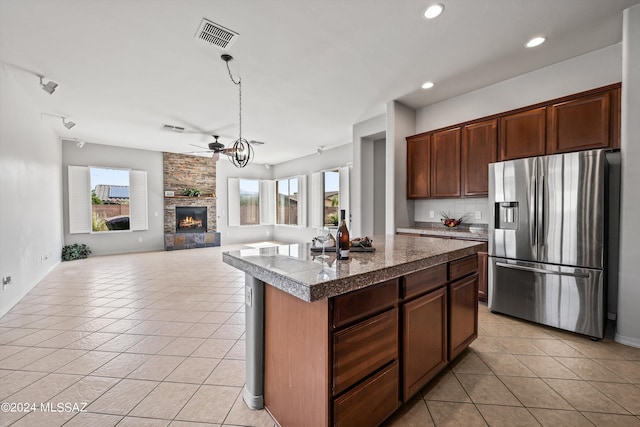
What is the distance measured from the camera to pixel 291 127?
5828 millimetres

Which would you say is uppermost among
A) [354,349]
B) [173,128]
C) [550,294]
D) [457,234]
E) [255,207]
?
[173,128]

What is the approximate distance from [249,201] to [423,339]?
29.4 ft

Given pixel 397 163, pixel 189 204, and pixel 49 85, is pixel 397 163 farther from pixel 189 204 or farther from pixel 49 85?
pixel 189 204

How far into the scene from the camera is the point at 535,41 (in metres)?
2.86

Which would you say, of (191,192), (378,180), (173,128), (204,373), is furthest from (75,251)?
(378,180)

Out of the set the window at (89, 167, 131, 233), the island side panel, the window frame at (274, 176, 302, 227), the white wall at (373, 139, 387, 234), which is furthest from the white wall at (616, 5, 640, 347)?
the window at (89, 167, 131, 233)

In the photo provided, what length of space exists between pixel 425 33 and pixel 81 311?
5.07m

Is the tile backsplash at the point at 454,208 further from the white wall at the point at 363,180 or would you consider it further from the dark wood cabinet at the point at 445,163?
the white wall at the point at 363,180

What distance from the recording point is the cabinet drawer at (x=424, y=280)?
1.62 metres

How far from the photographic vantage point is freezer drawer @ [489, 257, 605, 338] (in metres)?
2.59

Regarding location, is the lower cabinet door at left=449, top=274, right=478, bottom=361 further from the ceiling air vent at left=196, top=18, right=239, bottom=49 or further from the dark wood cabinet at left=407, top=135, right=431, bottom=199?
the ceiling air vent at left=196, top=18, right=239, bottom=49

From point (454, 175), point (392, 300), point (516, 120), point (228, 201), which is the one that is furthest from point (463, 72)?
point (228, 201)

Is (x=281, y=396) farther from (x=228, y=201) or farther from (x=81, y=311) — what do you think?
(x=228, y=201)

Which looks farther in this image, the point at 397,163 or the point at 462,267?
the point at 397,163
